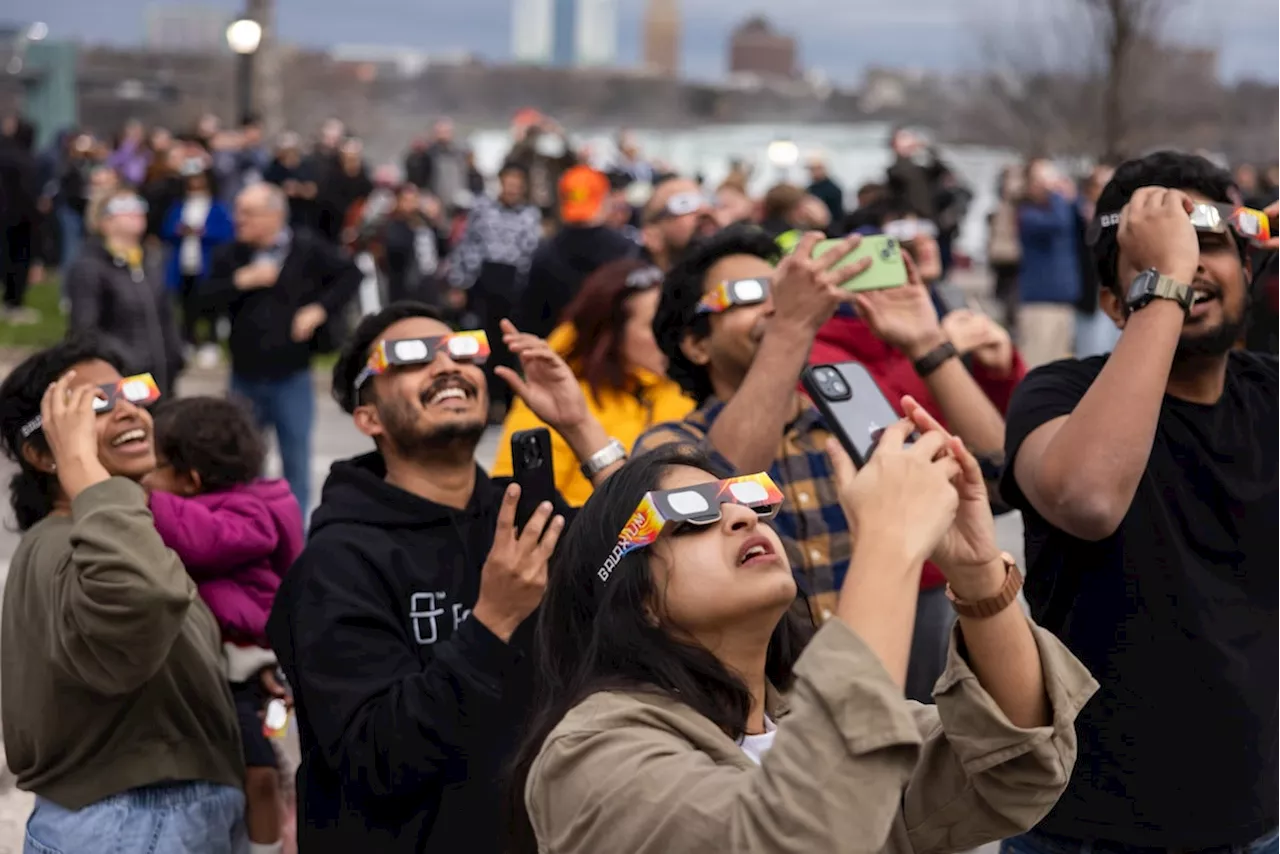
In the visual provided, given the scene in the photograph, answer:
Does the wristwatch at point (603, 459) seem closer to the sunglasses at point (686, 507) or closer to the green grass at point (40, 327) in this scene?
the sunglasses at point (686, 507)

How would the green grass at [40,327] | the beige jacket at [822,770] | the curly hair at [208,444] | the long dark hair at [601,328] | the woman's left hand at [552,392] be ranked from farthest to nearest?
the green grass at [40,327] → the long dark hair at [601,328] → the curly hair at [208,444] → the woman's left hand at [552,392] → the beige jacket at [822,770]

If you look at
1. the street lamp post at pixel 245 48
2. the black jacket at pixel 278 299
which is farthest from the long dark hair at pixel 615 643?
the street lamp post at pixel 245 48

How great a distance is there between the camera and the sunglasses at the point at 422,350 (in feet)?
12.0

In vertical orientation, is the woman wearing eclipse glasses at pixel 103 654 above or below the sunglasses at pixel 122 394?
below

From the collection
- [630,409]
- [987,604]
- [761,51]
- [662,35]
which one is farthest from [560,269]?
[662,35]

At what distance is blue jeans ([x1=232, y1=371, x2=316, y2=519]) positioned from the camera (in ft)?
27.7

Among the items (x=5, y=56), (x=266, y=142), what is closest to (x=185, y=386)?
(x=266, y=142)

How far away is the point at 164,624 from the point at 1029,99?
3646cm

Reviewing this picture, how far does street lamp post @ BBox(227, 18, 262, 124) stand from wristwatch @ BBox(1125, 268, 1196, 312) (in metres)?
18.5

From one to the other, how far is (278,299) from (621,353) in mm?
3882

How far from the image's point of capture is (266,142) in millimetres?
23094

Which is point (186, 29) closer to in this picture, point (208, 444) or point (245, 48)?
point (245, 48)

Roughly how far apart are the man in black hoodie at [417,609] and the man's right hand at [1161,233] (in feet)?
3.79

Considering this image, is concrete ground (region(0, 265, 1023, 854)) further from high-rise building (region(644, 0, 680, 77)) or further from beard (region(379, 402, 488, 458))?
high-rise building (region(644, 0, 680, 77))
